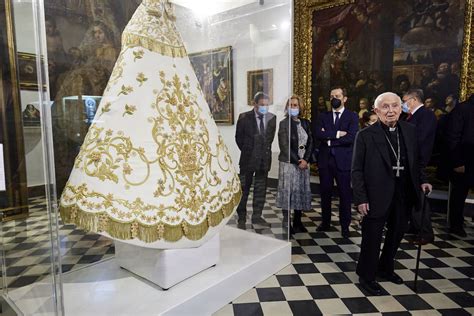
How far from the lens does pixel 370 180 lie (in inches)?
106

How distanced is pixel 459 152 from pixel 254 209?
2.73 metres

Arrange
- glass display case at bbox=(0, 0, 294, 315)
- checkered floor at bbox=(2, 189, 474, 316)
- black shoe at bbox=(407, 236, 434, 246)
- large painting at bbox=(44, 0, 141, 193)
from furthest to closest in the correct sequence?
black shoe at bbox=(407, 236, 434, 246), large painting at bbox=(44, 0, 141, 193), checkered floor at bbox=(2, 189, 474, 316), glass display case at bbox=(0, 0, 294, 315)

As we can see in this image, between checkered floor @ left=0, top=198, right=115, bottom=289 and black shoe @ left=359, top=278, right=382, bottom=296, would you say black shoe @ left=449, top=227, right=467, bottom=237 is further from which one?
checkered floor @ left=0, top=198, right=115, bottom=289

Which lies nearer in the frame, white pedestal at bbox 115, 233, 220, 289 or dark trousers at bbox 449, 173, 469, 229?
white pedestal at bbox 115, 233, 220, 289

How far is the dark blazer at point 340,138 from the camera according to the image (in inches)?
159

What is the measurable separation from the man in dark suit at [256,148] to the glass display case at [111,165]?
48 centimetres

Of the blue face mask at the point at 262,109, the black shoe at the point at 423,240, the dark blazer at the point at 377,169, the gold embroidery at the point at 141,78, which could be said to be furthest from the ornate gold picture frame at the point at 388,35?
the gold embroidery at the point at 141,78

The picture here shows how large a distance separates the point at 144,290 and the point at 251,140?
1.78 m

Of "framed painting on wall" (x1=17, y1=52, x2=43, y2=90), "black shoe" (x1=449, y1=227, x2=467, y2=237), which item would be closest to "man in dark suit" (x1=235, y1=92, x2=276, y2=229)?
"framed painting on wall" (x1=17, y1=52, x2=43, y2=90)

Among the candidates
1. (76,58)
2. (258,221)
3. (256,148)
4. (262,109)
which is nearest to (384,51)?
(262,109)

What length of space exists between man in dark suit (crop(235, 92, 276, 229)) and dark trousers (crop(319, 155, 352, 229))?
3.16ft

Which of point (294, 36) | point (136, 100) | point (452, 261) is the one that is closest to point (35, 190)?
point (136, 100)

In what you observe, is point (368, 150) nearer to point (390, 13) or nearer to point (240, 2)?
point (240, 2)

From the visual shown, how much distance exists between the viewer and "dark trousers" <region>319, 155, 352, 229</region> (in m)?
4.04
